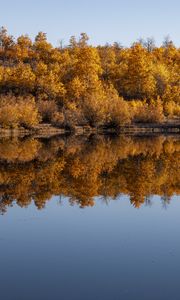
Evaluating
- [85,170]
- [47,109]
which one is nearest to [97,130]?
[47,109]

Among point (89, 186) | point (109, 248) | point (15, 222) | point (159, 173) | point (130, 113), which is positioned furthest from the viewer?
point (130, 113)

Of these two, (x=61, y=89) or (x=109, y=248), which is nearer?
(x=109, y=248)

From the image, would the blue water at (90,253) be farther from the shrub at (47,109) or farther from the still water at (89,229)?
the shrub at (47,109)

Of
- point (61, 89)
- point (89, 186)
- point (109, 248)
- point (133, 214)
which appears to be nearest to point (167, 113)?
point (61, 89)

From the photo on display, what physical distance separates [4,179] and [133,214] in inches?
355

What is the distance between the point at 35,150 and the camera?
36.1m

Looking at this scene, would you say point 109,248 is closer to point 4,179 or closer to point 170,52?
point 4,179

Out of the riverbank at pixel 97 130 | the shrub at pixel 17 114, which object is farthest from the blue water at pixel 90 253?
the riverbank at pixel 97 130

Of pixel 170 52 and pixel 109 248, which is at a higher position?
pixel 170 52

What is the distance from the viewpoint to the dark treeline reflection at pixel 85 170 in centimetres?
2122

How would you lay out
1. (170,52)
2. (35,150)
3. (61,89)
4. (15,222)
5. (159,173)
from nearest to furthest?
(15,222)
(159,173)
(35,150)
(61,89)
(170,52)

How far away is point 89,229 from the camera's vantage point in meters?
15.4

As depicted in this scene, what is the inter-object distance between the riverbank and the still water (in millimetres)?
18373

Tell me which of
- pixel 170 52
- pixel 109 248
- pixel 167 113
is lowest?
pixel 109 248
